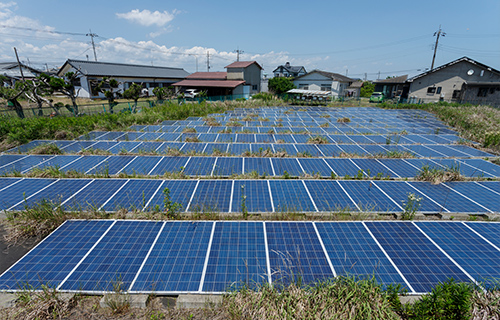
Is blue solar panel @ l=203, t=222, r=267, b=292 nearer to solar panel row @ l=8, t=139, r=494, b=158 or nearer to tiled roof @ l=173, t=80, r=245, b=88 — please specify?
solar panel row @ l=8, t=139, r=494, b=158

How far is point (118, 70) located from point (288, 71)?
59.9 metres

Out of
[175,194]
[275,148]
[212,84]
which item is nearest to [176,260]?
[175,194]

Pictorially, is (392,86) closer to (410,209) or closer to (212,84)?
(212,84)

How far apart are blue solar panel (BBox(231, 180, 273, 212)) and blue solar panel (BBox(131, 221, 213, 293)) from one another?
4.25 feet

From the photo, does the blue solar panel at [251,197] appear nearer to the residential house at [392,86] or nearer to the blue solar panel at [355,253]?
the blue solar panel at [355,253]

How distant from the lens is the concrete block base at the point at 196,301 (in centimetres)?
390

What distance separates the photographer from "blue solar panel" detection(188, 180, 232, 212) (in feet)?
21.6

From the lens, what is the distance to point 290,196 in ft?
23.9

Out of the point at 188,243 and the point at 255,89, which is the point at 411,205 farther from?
the point at 255,89

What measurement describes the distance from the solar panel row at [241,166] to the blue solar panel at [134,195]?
51.7 inches

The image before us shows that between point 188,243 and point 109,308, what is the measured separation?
173cm

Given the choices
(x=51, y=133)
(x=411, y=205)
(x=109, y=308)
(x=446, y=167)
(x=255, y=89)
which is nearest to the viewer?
(x=109, y=308)

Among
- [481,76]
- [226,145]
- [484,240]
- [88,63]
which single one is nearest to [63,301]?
[484,240]

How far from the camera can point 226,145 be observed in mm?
13047
